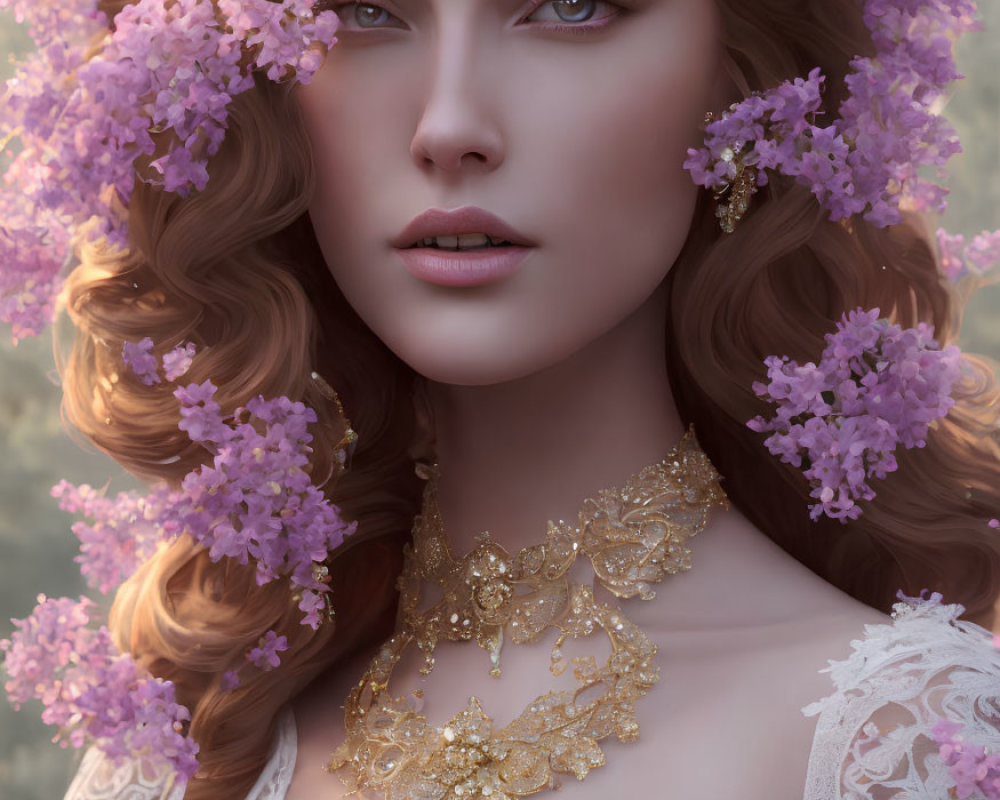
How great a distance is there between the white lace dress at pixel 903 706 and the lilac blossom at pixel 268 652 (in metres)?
0.86

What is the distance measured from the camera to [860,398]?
7.68ft

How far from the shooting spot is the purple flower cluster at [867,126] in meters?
2.31

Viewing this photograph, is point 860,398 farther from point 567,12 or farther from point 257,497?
point 257,497

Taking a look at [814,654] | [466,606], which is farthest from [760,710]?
[466,606]

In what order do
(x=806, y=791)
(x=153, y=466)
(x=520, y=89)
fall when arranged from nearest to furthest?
(x=806, y=791) < (x=520, y=89) < (x=153, y=466)

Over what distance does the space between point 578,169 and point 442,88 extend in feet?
0.73

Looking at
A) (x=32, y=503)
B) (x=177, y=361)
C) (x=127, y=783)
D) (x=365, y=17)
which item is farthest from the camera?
(x=32, y=503)

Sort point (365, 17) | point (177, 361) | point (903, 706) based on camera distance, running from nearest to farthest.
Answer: point (903, 706)
point (365, 17)
point (177, 361)

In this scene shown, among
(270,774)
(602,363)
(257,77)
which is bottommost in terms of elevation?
(270,774)

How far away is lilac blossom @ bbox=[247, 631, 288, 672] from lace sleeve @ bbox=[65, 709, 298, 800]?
0.42ft

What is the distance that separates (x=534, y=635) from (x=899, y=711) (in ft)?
1.81

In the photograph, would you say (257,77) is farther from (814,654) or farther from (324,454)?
(814,654)

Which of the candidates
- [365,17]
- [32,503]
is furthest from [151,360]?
[32,503]

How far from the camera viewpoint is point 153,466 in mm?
2627
